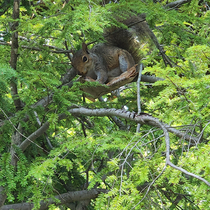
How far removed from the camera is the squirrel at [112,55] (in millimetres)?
3027

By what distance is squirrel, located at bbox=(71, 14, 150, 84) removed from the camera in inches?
119

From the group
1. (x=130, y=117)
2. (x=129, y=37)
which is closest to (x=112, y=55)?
(x=129, y=37)

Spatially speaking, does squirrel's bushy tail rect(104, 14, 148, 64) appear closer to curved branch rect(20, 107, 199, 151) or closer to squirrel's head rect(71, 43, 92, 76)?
squirrel's head rect(71, 43, 92, 76)

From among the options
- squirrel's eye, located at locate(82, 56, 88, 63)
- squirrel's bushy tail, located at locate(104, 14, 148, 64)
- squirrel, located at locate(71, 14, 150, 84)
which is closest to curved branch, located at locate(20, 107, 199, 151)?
squirrel, located at locate(71, 14, 150, 84)

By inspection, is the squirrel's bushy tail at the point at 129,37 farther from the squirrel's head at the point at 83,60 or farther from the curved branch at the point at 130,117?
the curved branch at the point at 130,117

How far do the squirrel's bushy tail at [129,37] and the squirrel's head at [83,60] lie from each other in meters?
0.39

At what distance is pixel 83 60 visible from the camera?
3.01 meters

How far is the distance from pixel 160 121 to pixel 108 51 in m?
1.39

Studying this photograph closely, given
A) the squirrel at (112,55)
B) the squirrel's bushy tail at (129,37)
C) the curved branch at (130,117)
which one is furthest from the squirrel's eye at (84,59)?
the curved branch at (130,117)

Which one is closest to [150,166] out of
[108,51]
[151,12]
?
[151,12]

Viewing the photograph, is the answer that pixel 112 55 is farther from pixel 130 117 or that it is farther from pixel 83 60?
pixel 130 117

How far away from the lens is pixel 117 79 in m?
2.88

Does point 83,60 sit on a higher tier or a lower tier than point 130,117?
higher

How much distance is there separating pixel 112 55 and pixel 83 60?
349 mm
